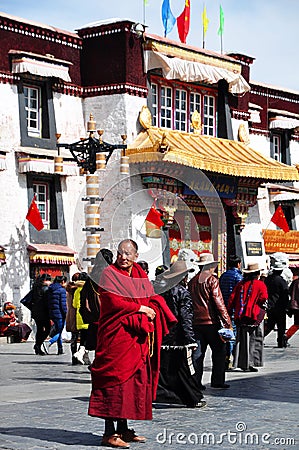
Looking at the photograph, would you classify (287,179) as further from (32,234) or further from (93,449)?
(93,449)

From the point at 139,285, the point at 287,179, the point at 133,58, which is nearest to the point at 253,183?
the point at 287,179

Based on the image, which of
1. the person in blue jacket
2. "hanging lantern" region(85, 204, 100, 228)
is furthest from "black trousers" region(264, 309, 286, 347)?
"hanging lantern" region(85, 204, 100, 228)

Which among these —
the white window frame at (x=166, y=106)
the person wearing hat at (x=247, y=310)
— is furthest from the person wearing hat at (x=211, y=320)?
the white window frame at (x=166, y=106)

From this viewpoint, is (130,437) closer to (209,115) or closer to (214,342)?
(214,342)

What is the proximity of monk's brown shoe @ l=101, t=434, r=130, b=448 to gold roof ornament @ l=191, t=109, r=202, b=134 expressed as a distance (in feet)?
65.2

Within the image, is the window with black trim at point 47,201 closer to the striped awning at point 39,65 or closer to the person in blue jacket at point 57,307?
the striped awning at point 39,65

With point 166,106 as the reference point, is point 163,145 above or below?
below

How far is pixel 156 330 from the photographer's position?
8.88m

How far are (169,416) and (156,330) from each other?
1.63 meters

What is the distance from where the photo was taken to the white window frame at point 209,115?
2861 centimetres

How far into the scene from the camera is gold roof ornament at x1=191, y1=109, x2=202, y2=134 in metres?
27.7

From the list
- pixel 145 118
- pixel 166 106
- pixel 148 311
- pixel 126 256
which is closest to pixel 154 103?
pixel 166 106

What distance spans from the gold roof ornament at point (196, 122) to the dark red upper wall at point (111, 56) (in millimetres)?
2123

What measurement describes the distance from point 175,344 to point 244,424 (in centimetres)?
175
